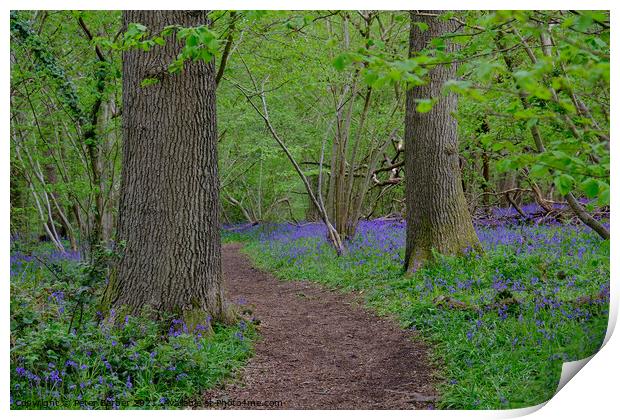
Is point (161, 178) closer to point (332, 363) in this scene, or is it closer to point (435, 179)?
point (332, 363)

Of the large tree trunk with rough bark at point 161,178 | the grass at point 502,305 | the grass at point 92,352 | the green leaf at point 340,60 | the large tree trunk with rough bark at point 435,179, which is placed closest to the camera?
the green leaf at point 340,60

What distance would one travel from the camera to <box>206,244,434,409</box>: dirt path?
3537 mm

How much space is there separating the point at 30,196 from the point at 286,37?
4.35m

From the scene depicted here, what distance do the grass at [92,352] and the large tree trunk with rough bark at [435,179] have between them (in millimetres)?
2710

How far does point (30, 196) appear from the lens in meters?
4.66

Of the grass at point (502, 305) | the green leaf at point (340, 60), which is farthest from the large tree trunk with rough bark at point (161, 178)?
the green leaf at point (340, 60)

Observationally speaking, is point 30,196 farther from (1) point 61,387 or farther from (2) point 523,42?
(2) point 523,42

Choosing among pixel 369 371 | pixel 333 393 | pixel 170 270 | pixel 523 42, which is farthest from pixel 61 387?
pixel 523 42

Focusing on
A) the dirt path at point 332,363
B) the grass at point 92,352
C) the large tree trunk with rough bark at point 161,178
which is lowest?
the dirt path at point 332,363

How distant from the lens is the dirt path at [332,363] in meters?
3.54

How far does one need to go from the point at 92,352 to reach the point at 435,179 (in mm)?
4099

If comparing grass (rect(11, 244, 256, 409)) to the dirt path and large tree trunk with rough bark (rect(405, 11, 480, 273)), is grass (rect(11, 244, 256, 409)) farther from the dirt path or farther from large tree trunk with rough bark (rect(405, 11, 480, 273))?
large tree trunk with rough bark (rect(405, 11, 480, 273))

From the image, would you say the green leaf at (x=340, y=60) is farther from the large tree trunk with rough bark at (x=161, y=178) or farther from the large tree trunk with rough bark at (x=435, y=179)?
the large tree trunk with rough bark at (x=435, y=179)

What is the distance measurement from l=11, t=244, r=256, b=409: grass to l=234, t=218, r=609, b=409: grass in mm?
1592
